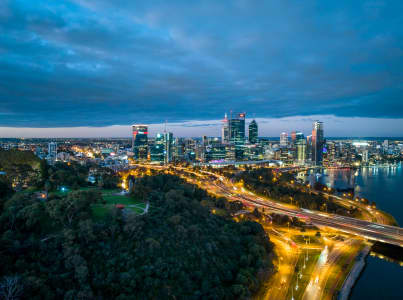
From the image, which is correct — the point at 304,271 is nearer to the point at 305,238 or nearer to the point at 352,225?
the point at 305,238

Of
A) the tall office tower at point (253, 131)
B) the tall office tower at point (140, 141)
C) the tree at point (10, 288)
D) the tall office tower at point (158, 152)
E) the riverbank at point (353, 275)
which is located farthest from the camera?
the tall office tower at point (253, 131)

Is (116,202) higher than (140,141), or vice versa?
(140,141)

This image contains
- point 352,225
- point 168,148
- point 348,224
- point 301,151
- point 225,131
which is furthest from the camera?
point 225,131

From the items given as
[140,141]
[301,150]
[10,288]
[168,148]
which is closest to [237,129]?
[301,150]

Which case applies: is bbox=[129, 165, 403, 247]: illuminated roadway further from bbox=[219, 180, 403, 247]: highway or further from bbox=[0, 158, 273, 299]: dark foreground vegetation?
bbox=[0, 158, 273, 299]: dark foreground vegetation

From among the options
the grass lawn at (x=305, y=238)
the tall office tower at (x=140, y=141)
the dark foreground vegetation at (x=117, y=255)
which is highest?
the tall office tower at (x=140, y=141)

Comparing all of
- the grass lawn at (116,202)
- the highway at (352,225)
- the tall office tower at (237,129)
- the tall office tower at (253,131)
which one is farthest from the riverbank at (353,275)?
the tall office tower at (253,131)

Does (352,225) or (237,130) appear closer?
(352,225)

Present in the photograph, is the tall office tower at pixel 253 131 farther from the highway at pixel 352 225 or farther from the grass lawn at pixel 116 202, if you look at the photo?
the grass lawn at pixel 116 202
